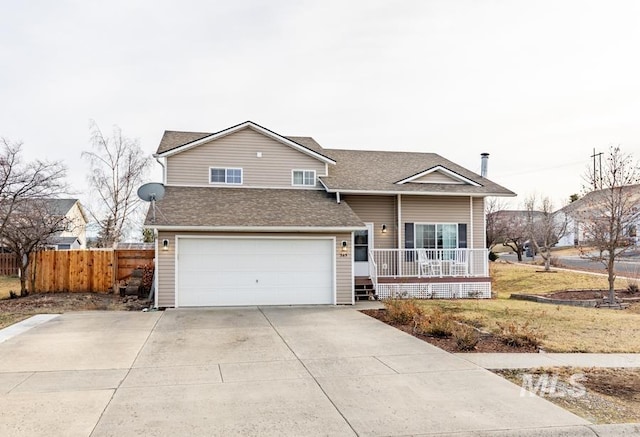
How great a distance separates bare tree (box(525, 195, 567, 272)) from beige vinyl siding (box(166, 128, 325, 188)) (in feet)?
54.8

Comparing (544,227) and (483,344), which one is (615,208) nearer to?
(483,344)

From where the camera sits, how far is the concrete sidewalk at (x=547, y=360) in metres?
7.34

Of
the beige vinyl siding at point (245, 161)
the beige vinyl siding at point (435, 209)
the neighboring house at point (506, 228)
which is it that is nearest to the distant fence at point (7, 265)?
the beige vinyl siding at point (245, 161)

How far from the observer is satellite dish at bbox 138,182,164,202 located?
1392 centimetres

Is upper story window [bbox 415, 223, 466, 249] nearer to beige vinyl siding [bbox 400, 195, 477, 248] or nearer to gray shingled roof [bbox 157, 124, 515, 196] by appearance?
beige vinyl siding [bbox 400, 195, 477, 248]

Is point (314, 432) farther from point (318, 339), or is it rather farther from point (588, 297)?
point (588, 297)

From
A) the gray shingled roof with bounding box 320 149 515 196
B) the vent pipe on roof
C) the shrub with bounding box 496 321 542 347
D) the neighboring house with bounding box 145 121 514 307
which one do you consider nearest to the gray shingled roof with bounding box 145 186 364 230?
the neighboring house with bounding box 145 121 514 307

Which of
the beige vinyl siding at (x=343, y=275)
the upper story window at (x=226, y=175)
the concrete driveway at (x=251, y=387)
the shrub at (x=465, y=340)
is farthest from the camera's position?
the upper story window at (x=226, y=175)

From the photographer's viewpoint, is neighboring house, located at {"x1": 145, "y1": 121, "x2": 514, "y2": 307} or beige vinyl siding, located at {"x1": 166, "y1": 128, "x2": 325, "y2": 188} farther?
beige vinyl siding, located at {"x1": 166, "y1": 128, "x2": 325, "y2": 188}

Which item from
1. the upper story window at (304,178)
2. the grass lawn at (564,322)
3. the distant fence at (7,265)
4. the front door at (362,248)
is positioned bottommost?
the grass lawn at (564,322)

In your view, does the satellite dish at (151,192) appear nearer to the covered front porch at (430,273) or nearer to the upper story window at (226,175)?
the upper story window at (226,175)

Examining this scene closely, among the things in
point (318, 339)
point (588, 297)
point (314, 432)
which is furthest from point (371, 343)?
point (588, 297)

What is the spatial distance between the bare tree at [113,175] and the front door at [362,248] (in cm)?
1939

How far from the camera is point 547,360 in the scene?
7629 mm
